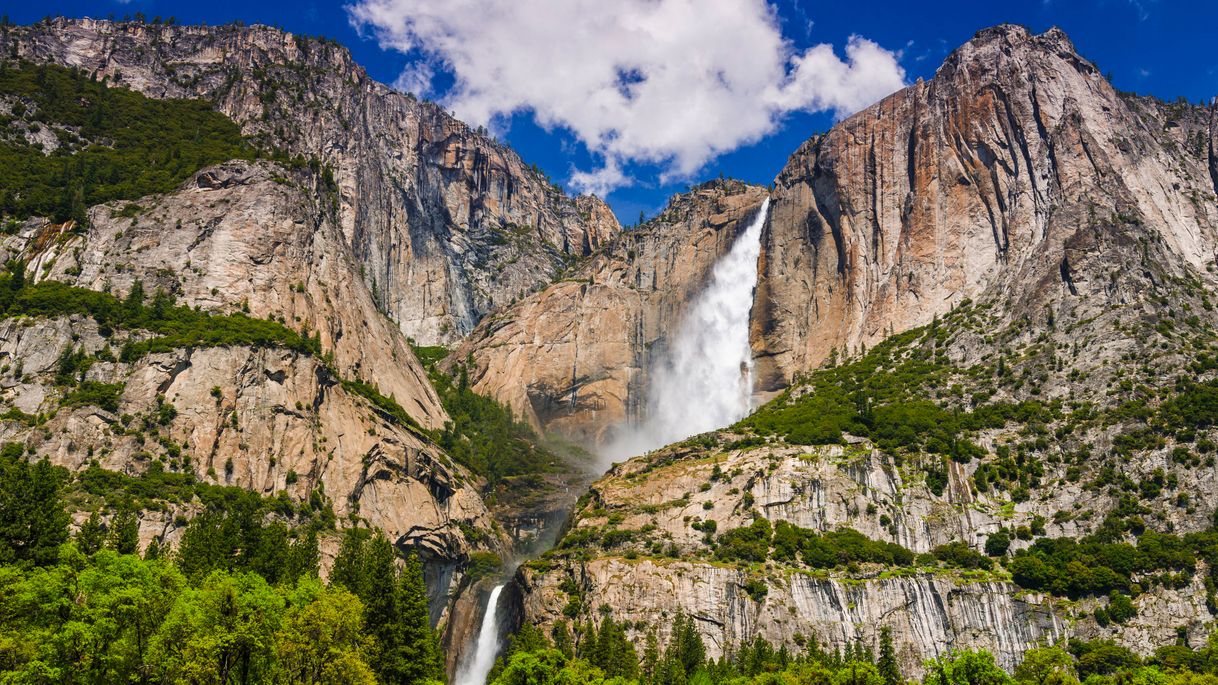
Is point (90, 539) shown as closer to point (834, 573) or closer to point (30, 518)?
point (30, 518)

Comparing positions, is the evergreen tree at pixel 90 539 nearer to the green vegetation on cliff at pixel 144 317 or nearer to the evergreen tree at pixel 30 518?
the evergreen tree at pixel 30 518

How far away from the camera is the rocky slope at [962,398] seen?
101 metres

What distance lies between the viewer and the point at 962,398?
421 feet

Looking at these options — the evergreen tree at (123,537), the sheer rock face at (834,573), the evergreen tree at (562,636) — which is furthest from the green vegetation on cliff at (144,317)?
the evergreen tree at (562,636)

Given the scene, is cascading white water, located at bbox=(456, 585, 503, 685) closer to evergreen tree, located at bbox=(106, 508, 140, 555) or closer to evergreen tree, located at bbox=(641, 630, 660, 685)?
evergreen tree, located at bbox=(641, 630, 660, 685)

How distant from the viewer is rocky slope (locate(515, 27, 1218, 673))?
332 ft

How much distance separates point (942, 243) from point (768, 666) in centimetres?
9439

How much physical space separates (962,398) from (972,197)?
47889 mm

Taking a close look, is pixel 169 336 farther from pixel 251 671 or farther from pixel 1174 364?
pixel 1174 364

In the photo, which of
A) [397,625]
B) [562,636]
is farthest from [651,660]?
[397,625]

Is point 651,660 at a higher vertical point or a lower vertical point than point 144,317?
lower

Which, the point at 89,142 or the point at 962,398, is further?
the point at 89,142

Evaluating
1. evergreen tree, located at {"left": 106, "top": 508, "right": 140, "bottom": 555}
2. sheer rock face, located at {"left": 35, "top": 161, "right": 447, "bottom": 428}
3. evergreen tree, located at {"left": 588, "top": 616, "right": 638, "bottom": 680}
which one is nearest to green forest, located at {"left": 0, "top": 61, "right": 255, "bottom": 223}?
sheer rock face, located at {"left": 35, "top": 161, "right": 447, "bottom": 428}

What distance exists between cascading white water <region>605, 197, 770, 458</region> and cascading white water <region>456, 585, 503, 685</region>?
6360 centimetres
